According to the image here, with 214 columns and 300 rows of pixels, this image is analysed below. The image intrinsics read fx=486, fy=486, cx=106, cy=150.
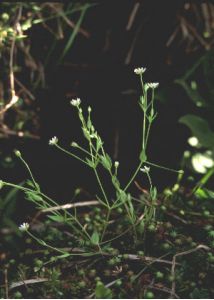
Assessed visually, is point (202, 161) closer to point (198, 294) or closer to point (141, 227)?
point (141, 227)

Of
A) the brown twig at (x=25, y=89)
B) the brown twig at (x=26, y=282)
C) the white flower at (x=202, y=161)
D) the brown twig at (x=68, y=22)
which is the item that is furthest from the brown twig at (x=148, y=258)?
the brown twig at (x=68, y=22)

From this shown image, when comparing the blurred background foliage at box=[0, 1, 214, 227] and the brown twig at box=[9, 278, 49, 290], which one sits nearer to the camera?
the brown twig at box=[9, 278, 49, 290]

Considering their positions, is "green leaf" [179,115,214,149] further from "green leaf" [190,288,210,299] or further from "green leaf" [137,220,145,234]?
"green leaf" [190,288,210,299]

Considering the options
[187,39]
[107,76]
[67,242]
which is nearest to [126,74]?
[107,76]

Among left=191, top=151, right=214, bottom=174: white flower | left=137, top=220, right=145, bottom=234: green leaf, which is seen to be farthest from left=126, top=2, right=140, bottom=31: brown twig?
left=137, top=220, right=145, bottom=234: green leaf

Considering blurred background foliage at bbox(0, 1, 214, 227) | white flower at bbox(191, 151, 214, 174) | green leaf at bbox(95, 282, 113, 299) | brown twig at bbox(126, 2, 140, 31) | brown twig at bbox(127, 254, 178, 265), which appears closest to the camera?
green leaf at bbox(95, 282, 113, 299)

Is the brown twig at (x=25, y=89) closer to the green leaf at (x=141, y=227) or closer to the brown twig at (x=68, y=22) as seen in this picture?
the brown twig at (x=68, y=22)

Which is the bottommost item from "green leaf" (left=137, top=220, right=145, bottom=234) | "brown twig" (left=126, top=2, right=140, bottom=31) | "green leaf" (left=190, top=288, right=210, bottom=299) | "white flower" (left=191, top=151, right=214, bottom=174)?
"white flower" (left=191, top=151, right=214, bottom=174)
